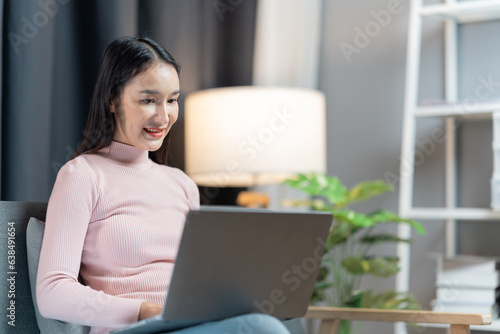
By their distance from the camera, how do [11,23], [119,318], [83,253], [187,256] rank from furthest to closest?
[11,23] < [83,253] < [119,318] < [187,256]

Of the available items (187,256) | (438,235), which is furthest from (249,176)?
(187,256)

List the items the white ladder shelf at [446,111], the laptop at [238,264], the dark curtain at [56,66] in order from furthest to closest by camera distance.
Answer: the white ladder shelf at [446,111] → the dark curtain at [56,66] → the laptop at [238,264]

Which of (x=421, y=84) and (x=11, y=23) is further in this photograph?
(x=421, y=84)

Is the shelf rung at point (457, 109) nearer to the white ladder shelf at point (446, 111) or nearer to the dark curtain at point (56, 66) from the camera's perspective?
the white ladder shelf at point (446, 111)

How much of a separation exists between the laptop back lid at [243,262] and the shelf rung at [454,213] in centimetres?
133

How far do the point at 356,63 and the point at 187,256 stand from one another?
2.09 meters

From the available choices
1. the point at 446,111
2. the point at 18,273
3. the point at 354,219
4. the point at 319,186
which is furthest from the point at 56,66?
the point at 446,111

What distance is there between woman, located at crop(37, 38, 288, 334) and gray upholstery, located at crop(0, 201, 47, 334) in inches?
5.1

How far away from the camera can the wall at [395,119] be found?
262cm

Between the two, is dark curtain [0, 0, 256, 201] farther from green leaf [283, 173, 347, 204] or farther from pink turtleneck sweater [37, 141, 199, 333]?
green leaf [283, 173, 347, 204]

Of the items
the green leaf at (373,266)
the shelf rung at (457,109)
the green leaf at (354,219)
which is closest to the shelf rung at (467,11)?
the shelf rung at (457,109)

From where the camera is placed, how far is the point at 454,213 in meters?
2.44

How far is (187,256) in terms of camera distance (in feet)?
3.34

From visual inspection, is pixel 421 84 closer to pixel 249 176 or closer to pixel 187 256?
pixel 249 176
